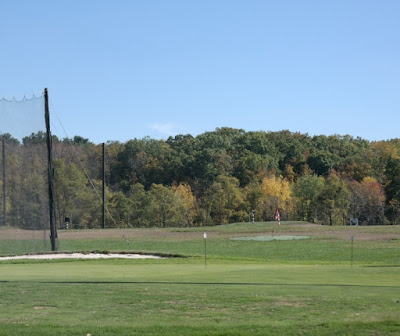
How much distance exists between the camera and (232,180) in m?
82.6

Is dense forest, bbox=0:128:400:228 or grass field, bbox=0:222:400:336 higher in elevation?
dense forest, bbox=0:128:400:228

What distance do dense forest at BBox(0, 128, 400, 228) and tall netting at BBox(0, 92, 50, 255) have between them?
685 inches

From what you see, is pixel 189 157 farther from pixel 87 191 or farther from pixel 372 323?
pixel 372 323

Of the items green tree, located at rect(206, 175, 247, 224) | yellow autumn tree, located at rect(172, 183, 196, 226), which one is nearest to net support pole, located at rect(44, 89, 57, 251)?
yellow autumn tree, located at rect(172, 183, 196, 226)

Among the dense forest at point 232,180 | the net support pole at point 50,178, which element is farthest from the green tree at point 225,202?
the net support pole at point 50,178

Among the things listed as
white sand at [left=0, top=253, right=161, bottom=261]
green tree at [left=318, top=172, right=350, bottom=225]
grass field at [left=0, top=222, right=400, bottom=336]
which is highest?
green tree at [left=318, top=172, right=350, bottom=225]

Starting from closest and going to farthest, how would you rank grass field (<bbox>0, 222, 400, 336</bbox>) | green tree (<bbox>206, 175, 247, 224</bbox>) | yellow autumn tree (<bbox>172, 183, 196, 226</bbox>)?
grass field (<bbox>0, 222, 400, 336</bbox>)
yellow autumn tree (<bbox>172, 183, 196, 226</bbox>)
green tree (<bbox>206, 175, 247, 224</bbox>)

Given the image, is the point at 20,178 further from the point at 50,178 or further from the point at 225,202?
the point at 225,202

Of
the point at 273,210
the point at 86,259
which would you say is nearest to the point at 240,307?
the point at 86,259

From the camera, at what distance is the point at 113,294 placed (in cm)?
1400

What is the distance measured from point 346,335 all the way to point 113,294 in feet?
20.4

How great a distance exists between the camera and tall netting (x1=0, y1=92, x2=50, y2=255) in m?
31.0

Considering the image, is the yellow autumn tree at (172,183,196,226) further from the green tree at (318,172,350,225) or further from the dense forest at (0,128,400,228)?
the green tree at (318,172,350,225)

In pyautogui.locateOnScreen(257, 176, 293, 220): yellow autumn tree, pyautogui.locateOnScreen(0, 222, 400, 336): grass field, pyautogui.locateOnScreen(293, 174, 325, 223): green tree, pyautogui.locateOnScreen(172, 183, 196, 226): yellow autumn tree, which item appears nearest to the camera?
pyautogui.locateOnScreen(0, 222, 400, 336): grass field
